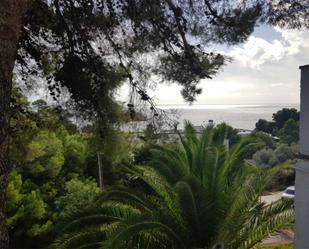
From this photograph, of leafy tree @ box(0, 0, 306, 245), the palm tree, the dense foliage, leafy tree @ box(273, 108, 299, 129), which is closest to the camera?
leafy tree @ box(0, 0, 306, 245)

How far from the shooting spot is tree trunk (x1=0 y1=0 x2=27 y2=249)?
11.7 feet

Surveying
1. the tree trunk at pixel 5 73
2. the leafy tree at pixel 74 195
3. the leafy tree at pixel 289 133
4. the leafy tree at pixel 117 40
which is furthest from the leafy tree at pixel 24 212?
the leafy tree at pixel 289 133

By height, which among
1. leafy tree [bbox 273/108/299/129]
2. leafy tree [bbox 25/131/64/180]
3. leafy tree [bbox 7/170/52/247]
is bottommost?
leafy tree [bbox 7/170/52/247]

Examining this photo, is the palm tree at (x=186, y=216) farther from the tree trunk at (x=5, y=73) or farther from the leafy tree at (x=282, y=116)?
the leafy tree at (x=282, y=116)

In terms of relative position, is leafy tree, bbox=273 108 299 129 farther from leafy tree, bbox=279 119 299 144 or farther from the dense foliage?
the dense foliage

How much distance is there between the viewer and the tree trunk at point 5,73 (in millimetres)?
3568

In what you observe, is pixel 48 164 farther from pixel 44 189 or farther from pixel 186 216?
pixel 186 216

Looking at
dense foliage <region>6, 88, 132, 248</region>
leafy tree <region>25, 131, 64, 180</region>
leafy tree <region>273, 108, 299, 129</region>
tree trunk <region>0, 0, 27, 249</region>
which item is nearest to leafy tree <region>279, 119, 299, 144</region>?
leafy tree <region>273, 108, 299, 129</region>

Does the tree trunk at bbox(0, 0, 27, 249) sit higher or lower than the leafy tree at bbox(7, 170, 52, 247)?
higher

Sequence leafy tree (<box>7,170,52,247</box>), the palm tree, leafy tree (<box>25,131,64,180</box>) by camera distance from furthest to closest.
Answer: leafy tree (<box>25,131,64,180</box>) < leafy tree (<box>7,170,52,247</box>) < the palm tree

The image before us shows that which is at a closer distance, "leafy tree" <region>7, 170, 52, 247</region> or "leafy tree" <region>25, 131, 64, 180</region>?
"leafy tree" <region>7, 170, 52, 247</region>

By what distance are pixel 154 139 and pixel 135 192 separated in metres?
2.49

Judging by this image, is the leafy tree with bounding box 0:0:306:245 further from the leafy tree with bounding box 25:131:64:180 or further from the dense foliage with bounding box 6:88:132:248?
the leafy tree with bounding box 25:131:64:180

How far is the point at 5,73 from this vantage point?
361 centimetres
